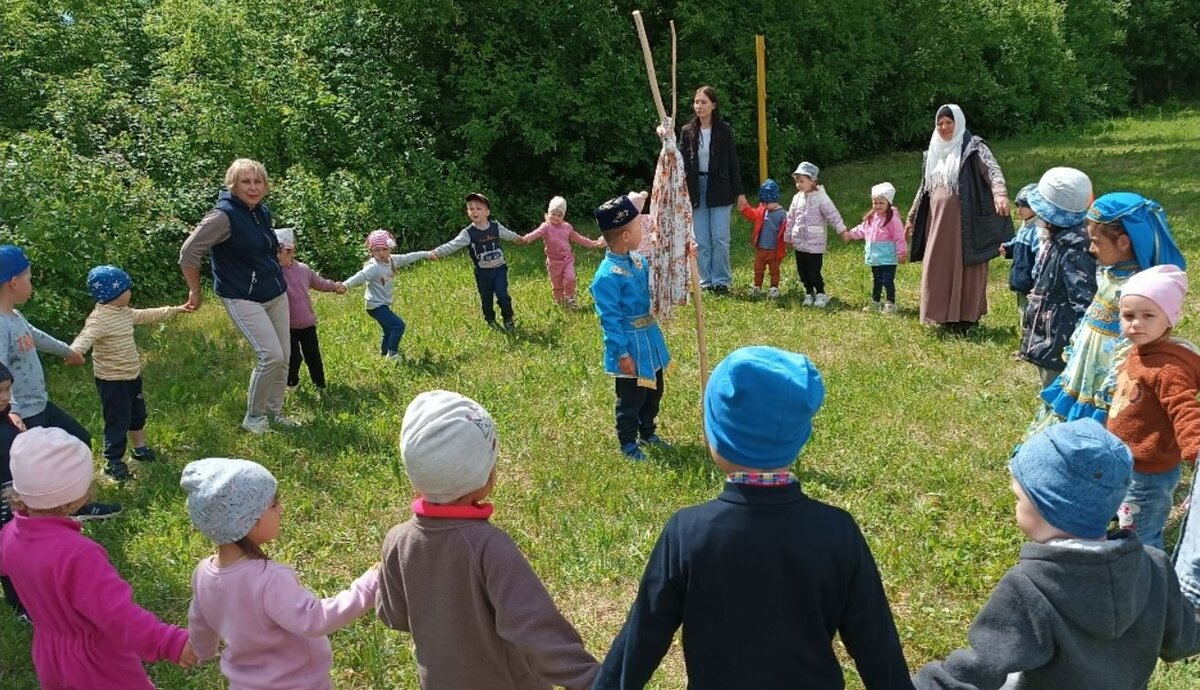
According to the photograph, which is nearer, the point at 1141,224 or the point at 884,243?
the point at 1141,224

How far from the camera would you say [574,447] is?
6.45m

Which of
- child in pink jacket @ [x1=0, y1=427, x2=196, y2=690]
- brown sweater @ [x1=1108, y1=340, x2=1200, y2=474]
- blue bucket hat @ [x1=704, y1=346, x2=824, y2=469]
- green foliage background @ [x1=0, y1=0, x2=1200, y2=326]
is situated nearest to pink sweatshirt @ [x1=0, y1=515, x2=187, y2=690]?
child in pink jacket @ [x1=0, y1=427, x2=196, y2=690]

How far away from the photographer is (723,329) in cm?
907

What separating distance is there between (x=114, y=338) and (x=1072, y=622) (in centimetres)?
584

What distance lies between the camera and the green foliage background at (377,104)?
1208 centimetres

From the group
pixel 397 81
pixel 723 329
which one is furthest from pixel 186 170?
pixel 723 329

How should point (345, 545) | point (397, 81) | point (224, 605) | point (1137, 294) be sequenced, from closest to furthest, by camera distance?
point (224, 605) → point (1137, 294) → point (345, 545) → point (397, 81)

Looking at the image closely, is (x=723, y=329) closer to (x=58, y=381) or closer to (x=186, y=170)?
(x=58, y=381)

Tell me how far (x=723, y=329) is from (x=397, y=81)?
8.89 meters

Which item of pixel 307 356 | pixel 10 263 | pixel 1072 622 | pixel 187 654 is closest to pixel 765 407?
pixel 1072 622

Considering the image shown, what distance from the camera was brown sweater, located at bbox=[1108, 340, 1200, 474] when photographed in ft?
12.4

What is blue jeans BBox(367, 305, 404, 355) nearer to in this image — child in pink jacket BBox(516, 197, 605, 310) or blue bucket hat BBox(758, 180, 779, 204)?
child in pink jacket BBox(516, 197, 605, 310)

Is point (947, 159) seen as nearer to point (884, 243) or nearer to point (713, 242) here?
point (884, 243)

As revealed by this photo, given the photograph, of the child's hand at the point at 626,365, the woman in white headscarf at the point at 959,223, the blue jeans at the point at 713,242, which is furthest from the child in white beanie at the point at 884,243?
the child's hand at the point at 626,365
